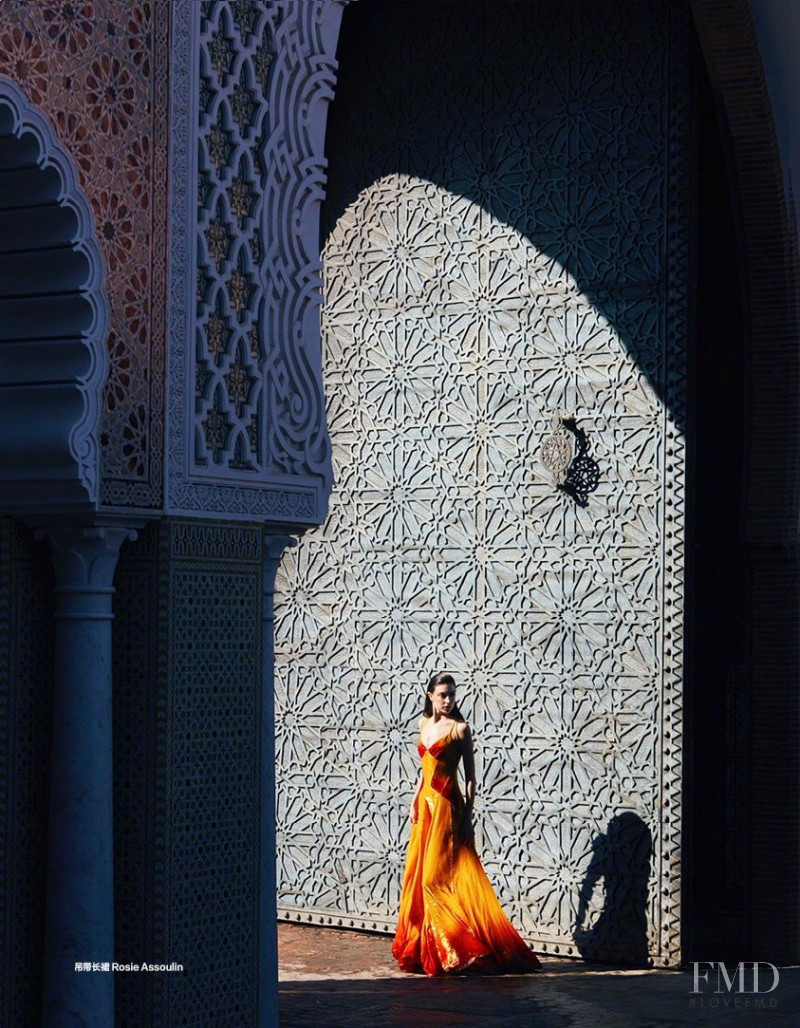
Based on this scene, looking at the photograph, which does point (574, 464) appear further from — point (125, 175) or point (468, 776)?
point (125, 175)

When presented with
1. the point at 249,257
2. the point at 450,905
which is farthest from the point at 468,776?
the point at 249,257

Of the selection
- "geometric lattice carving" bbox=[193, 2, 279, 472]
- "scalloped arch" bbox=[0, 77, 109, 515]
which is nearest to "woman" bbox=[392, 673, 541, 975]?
"geometric lattice carving" bbox=[193, 2, 279, 472]

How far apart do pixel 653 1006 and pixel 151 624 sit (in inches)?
113

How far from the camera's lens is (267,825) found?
4.60 meters

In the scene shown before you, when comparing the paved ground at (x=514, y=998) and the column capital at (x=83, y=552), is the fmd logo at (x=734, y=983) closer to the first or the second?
the paved ground at (x=514, y=998)

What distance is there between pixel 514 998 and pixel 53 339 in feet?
11.2

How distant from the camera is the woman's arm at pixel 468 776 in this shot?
6789mm

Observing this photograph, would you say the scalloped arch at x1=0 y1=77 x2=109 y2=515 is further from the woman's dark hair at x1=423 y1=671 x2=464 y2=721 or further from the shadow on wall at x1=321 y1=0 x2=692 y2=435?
the shadow on wall at x1=321 y1=0 x2=692 y2=435

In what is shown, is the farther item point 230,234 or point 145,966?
point 230,234

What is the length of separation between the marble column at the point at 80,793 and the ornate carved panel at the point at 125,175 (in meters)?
0.20

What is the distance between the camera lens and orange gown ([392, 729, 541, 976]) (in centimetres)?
679

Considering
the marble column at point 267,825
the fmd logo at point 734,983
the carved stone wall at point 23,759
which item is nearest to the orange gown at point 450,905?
the fmd logo at point 734,983

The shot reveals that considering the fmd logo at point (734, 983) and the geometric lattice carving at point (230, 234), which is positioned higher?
the geometric lattice carving at point (230, 234)

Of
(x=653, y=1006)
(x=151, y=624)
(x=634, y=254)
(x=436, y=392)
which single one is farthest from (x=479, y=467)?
(x=151, y=624)
